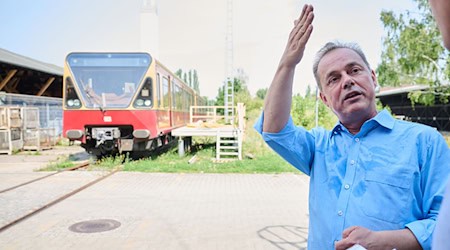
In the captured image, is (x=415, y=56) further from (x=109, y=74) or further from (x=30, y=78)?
(x=30, y=78)

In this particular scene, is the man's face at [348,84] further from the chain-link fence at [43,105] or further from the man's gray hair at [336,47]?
the chain-link fence at [43,105]

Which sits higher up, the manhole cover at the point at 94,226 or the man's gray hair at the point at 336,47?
the man's gray hair at the point at 336,47

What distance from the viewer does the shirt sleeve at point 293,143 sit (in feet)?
5.73

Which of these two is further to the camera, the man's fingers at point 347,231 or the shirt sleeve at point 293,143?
the shirt sleeve at point 293,143

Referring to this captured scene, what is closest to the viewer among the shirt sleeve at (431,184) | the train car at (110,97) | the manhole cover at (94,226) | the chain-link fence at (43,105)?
the shirt sleeve at (431,184)

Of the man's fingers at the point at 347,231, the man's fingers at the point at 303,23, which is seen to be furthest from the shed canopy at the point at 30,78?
the man's fingers at the point at 347,231

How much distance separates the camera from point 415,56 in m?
21.4

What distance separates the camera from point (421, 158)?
60.4 inches

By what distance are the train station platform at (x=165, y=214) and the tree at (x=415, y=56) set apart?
50.0ft

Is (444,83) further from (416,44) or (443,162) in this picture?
(443,162)

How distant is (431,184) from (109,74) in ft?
37.0

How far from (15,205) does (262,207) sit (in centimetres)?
449

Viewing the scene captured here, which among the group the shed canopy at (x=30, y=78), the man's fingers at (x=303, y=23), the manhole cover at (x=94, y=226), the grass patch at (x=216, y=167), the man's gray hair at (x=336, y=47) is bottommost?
the manhole cover at (x=94, y=226)

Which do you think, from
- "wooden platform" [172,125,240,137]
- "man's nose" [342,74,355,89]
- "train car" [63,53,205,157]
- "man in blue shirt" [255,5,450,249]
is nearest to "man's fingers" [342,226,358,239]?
"man in blue shirt" [255,5,450,249]
